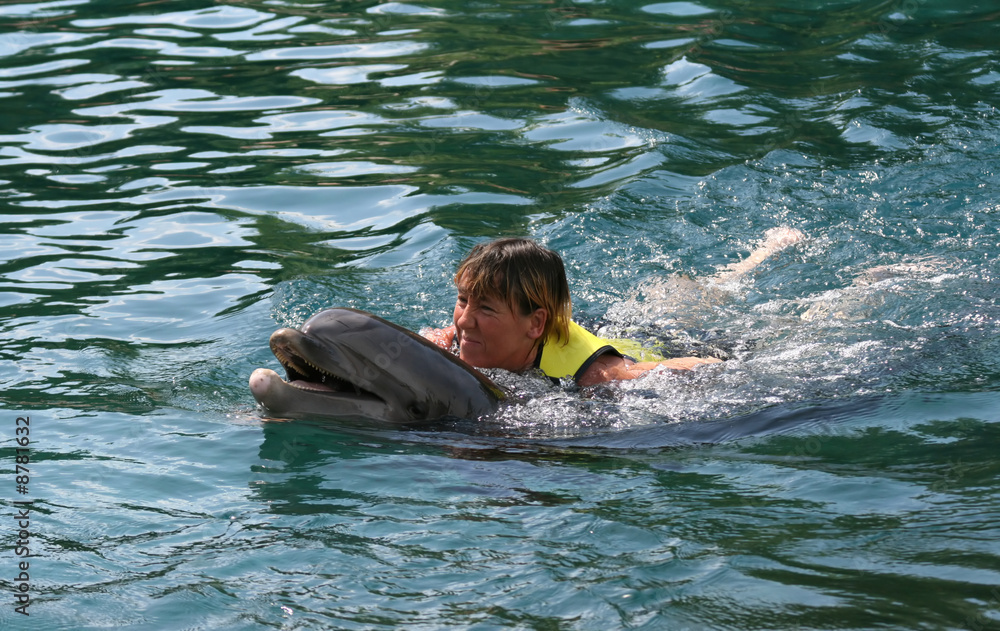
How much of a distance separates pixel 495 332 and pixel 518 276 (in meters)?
0.30

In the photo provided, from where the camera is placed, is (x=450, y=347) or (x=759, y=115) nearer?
(x=450, y=347)

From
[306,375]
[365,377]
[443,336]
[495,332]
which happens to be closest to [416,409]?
[365,377]

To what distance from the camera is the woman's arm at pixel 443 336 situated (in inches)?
233

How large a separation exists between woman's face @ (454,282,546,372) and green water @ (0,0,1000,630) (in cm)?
33

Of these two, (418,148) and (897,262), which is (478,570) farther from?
(418,148)

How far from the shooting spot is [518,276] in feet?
17.4

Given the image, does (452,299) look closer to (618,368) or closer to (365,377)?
(618,368)

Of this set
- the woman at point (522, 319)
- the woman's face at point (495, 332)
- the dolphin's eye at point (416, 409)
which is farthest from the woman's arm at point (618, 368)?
the dolphin's eye at point (416, 409)

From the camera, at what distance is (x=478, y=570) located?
364 centimetres

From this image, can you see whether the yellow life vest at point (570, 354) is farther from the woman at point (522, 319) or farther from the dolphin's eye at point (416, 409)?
the dolphin's eye at point (416, 409)

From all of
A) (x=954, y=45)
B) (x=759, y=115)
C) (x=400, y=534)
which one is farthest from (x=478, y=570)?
(x=954, y=45)

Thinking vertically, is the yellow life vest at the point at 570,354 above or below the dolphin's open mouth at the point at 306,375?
below

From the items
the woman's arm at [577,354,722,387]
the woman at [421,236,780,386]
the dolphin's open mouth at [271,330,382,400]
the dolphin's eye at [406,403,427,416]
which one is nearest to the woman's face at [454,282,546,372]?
the woman at [421,236,780,386]

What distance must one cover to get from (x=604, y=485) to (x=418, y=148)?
5953 millimetres
